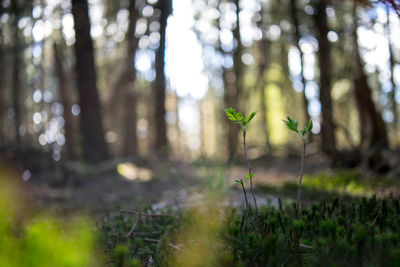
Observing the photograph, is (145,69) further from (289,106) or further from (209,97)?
(209,97)

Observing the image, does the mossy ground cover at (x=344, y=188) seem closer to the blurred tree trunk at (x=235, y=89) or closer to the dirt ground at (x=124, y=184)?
the dirt ground at (x=124, y=184)

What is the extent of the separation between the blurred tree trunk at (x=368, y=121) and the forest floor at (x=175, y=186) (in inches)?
34.4

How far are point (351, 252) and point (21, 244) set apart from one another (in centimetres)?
141

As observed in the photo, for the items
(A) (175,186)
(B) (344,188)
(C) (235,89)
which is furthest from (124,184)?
(C) (235,89)

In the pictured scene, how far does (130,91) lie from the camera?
15.2 m

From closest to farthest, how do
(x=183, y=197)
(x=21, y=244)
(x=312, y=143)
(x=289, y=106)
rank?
(x=21, y=244) → (x=183, y=197) → (x=312, y=143) → (x=289, y=106)

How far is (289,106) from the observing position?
2252 cm

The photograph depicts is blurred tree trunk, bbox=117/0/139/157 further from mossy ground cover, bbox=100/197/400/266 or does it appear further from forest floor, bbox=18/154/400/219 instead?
mossy ground cover, bbox=100/197/400/266

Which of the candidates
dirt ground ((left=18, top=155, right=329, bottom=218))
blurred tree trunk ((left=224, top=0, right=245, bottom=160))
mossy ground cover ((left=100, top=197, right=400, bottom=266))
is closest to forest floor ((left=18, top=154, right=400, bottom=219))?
dirt ground ((left=18, top=155, right=329, bottom=218))

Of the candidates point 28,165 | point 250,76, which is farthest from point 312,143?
point 250,76

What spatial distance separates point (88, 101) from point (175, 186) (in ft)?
14.6

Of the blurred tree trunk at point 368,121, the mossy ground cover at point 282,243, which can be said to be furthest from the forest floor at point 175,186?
the mossy ground cover at point 282,243

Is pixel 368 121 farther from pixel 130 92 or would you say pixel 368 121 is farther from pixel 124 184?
pixel 130 92

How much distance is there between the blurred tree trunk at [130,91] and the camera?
1340cm
